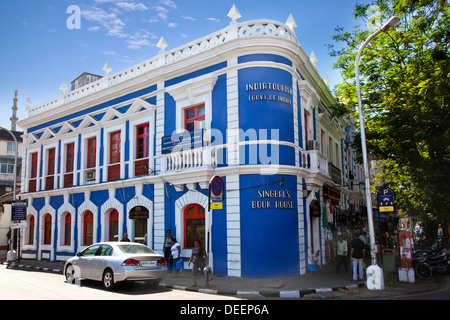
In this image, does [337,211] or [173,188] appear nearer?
[173,188]

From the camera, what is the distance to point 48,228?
23.2m

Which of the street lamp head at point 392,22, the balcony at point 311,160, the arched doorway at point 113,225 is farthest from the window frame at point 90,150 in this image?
the street lamp head at point 392,22

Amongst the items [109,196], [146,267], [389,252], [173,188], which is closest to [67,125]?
[109,196]

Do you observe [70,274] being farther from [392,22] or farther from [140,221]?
[392,22]

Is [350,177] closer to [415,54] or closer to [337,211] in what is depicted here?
[337,211]

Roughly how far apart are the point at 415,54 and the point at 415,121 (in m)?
3.60

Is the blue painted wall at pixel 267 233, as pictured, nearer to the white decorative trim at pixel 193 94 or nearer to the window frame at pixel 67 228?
the white decorative trim at pixel 193 94

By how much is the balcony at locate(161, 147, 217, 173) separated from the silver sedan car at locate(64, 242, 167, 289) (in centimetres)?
418

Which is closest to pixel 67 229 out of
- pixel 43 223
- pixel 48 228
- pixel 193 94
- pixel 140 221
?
pixel 48 228

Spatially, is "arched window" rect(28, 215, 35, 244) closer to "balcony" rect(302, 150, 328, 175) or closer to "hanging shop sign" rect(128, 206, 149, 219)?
"hanging shop sign" rect(128, 206, 149, 219)

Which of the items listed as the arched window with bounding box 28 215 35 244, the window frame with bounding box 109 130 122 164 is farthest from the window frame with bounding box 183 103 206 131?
the arched window with bounding box 28 215 35 244

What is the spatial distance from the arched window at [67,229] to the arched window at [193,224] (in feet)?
31.1

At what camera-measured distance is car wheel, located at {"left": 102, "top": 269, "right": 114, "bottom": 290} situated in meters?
11.3

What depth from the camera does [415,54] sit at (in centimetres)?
1697
